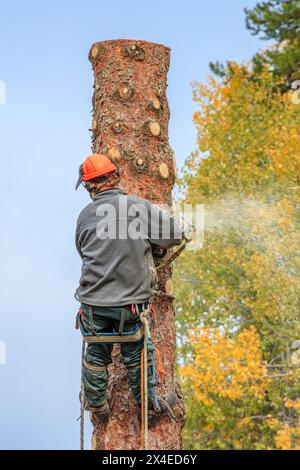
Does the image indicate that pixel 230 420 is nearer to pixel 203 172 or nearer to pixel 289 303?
pixel 289 303

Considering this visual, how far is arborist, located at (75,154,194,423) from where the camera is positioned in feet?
18.9

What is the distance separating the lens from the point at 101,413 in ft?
20.1

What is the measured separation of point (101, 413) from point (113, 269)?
3.96ft

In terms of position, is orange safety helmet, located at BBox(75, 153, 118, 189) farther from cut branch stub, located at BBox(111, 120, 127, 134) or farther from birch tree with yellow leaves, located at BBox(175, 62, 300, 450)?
birch tree with yellow leaves, located at BBox(175, 62, 300, 450)

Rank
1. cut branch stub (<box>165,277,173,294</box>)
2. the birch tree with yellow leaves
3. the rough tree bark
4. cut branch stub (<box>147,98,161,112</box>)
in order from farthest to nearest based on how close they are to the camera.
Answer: the birch tree with yellow leaves, cut branch stub (<box>147,98,161,112</box>), cut branch stub (<box>165,277,173,294</box>), the rough tree bark

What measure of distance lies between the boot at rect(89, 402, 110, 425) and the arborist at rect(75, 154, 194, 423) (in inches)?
0.7

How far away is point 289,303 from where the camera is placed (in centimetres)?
1609

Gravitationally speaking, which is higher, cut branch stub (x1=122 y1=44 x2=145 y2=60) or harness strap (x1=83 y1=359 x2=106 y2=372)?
cut branch stub (x1=122 y1=44 x2=145 y2=60)

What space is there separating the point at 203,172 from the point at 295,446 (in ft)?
23.4

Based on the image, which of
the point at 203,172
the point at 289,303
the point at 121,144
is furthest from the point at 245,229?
the point at 121,144

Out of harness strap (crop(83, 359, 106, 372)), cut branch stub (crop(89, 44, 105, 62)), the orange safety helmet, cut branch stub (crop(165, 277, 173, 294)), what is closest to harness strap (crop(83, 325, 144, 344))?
harness strap (crop(83, 359, 106, 372))

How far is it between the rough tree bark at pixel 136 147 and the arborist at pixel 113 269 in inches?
12.5

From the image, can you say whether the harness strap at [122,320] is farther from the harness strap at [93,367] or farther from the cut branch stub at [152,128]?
the cut branch stub at [152,128]
